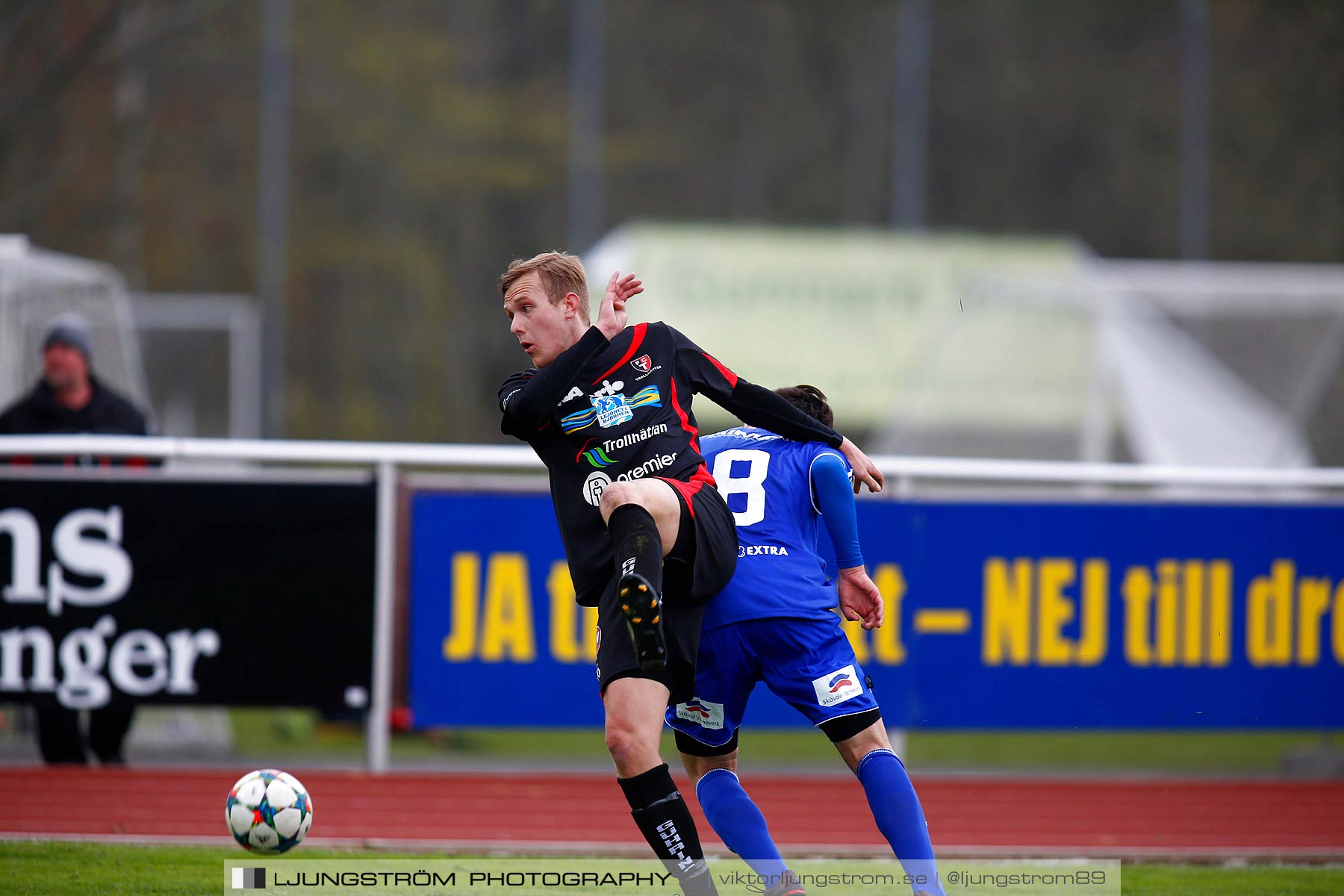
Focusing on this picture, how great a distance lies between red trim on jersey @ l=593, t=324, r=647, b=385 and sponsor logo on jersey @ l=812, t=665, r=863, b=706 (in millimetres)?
1065

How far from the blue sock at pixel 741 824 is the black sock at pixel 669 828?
1.08 ft

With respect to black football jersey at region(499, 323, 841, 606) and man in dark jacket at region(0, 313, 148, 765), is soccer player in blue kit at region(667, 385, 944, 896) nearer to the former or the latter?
black football jersey at region(499, 323, 841, 606)

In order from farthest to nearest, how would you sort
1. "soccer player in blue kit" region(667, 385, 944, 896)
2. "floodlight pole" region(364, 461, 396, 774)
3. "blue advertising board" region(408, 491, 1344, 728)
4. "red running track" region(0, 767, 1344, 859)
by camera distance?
"blue advertising board" region(408, 491, 1344, 728)
"floodlight pole" region(364, 461, 396, 774)
"red running track" region(0, 767, 1344, 859)
"soccer player in blue kit" region(667, 385, 944, 896)

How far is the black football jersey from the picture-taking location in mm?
4184

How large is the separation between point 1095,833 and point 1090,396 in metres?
8.57

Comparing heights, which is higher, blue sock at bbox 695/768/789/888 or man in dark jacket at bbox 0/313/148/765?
man in dark jacket at bbox 0/313/148/765

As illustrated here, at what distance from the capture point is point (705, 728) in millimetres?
4551

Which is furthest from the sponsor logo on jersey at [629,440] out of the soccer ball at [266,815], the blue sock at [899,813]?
the soccer ball at [266,815]

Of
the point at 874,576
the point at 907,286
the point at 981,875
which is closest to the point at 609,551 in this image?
the point at 981,875

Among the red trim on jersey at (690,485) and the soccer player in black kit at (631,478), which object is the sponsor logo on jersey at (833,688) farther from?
the red trim on jersey at (690,485)

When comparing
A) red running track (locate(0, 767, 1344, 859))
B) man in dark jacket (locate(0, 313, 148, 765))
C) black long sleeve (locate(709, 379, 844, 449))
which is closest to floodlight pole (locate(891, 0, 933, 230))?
red running track (locate(0, 767, 1344, 859))

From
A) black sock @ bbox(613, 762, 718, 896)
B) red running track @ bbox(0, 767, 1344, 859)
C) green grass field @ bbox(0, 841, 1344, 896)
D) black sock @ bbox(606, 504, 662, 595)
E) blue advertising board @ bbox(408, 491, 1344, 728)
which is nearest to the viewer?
black sock @ bbox(606, 504, 662, 595)

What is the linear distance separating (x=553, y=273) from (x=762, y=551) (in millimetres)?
1038

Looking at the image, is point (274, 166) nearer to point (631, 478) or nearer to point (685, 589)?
point (631, 478)
